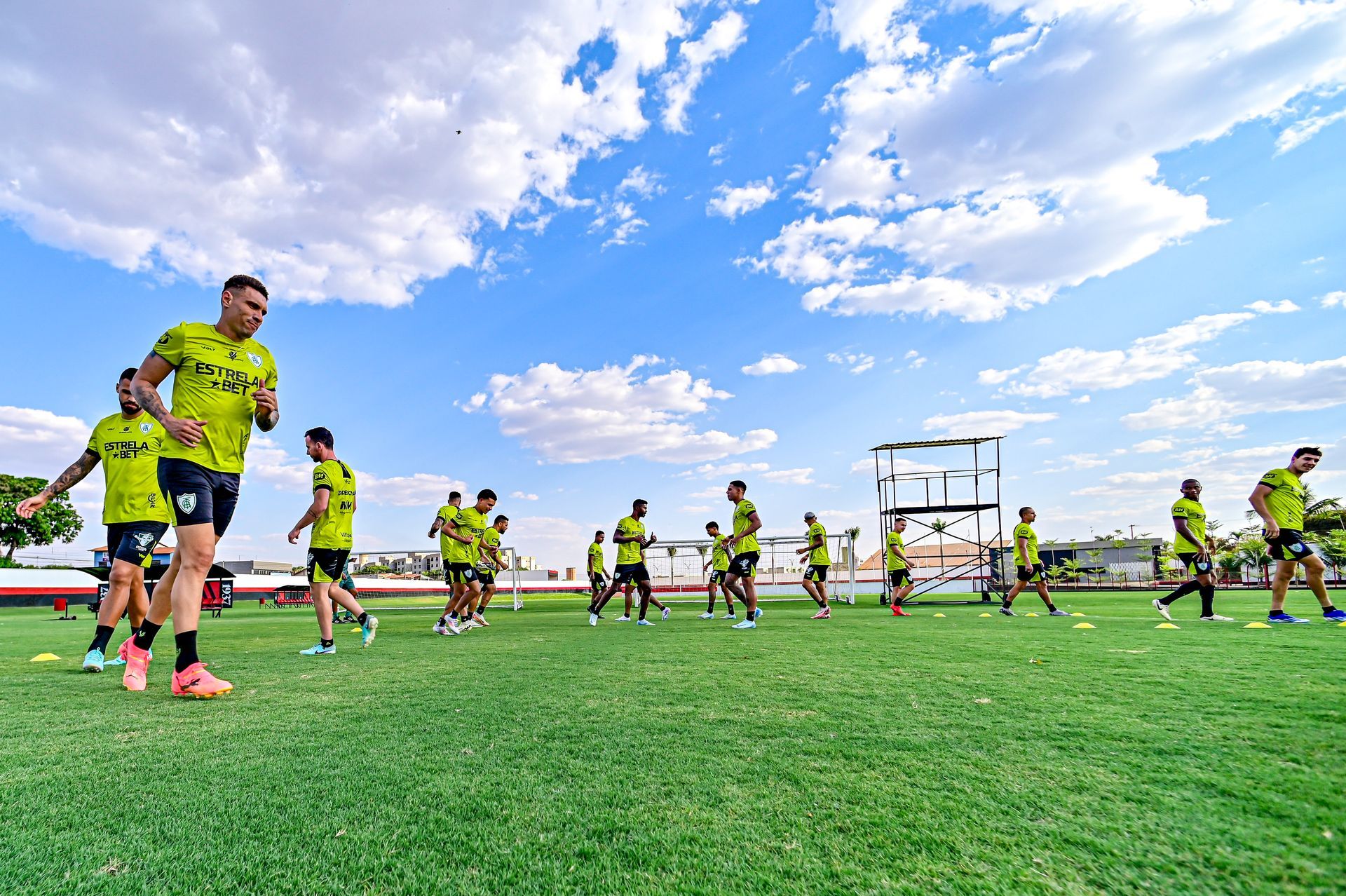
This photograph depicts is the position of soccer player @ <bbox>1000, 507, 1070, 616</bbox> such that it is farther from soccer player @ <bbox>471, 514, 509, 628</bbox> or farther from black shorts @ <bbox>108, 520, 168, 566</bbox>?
black shorts @ <bbox>108, 520, 168, 566</bbox>

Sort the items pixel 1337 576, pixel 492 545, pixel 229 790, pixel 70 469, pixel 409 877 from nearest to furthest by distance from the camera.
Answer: pixel 409 877, pixel 229 790, pixel 70 469, pixel 492 545, pixel 1337 576

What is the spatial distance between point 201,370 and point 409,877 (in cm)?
334

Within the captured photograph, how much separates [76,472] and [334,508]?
1.94 meters

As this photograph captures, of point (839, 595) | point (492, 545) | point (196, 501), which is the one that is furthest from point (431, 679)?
point (839, 595)

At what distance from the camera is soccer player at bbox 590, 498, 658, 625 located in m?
10.3

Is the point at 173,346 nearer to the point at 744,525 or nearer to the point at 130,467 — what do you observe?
the point at 130,467

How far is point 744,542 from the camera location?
31.9 feet

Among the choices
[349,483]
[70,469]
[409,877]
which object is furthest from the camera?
[349,483]

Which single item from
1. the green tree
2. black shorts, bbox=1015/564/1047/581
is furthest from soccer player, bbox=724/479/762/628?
the green tree

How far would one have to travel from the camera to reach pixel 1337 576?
103ft

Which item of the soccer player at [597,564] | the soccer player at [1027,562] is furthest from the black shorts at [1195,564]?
the soccer player at [597,564]

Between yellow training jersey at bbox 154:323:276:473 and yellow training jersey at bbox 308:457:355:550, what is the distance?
256cm

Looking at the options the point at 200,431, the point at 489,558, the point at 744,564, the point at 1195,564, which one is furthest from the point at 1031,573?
the point at 200,431

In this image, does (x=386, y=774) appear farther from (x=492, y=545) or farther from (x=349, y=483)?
(x=492, y=545)
